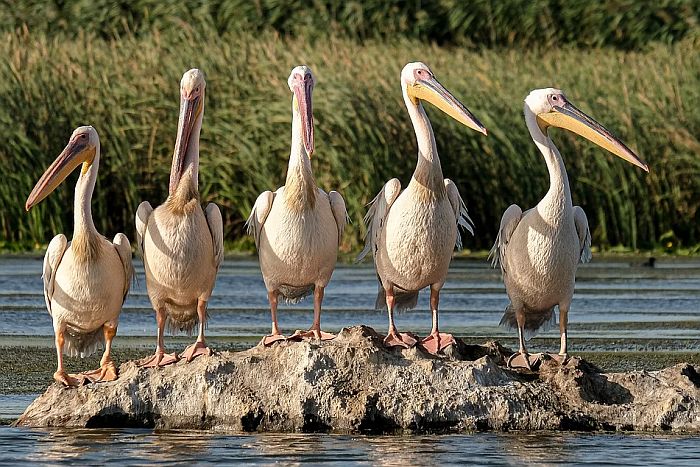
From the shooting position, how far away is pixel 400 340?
783cm

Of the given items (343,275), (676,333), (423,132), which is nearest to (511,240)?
(423,132)

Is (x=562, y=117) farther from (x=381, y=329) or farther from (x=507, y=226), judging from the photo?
(x=381, y=329)

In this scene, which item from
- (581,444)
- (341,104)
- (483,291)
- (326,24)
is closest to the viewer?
(581,444)

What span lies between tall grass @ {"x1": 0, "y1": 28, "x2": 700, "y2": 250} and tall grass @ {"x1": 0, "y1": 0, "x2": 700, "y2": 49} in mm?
9018

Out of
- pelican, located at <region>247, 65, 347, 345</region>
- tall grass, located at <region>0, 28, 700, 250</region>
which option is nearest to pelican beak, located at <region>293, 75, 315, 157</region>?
pelican, located at <region>247, 65, 347, 345</region>

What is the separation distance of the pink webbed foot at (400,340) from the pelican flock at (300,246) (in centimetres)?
3

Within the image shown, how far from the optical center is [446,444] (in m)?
7.17

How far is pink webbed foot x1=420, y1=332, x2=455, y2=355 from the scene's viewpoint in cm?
788

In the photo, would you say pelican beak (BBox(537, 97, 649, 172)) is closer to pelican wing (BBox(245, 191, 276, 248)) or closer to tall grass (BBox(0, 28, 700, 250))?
pelican wing (BBox(245, 191, 276, 248))

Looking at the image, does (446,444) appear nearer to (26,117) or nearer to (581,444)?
(581,444)

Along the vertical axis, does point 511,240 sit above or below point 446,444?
above

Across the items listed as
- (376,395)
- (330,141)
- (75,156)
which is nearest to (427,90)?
(75,156)

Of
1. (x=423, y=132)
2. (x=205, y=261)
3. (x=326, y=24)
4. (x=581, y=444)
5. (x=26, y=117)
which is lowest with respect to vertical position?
(x=581, y=444)

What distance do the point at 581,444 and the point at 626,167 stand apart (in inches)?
384
